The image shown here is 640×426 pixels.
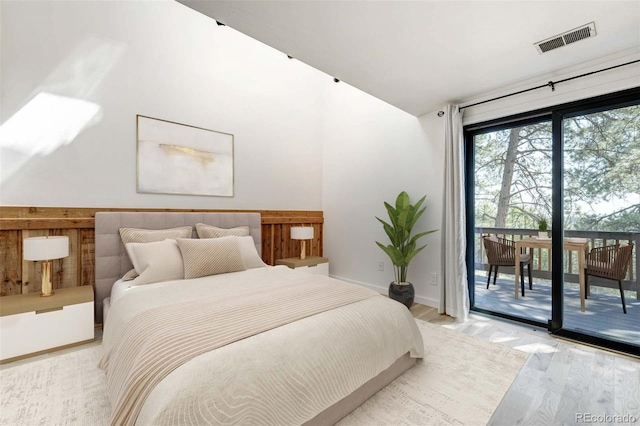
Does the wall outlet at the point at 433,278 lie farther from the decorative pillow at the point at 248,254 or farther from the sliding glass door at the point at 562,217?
the decorative pillow at the point at 248,254

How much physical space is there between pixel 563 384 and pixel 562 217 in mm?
1460

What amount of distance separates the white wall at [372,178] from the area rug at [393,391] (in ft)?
4.47

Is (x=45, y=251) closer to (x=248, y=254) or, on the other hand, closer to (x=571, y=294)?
(x=248, y=254)

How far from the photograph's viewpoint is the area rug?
1560 millimetres

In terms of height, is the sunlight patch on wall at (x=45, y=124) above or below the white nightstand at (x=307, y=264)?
above

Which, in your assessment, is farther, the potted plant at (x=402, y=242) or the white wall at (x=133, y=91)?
the potted plant at (x=402, y=242)

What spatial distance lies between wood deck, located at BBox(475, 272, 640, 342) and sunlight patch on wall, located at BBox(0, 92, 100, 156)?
4450 mm

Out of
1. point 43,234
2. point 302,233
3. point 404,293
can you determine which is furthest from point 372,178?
point 43,234

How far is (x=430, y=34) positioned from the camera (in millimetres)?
2037

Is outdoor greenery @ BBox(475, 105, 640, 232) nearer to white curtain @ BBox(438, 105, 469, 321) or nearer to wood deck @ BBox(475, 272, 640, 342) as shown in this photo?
white curtain @ BBox(438, 105, 469, 321)

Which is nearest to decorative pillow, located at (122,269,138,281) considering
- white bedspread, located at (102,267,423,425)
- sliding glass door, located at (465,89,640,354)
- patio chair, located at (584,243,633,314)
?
white bedspread, located at (102,267,423,425)

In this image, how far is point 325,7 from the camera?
178 centimetres

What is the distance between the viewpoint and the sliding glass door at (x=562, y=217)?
2395 millimetres

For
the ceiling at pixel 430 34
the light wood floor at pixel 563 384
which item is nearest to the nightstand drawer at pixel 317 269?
the light wood floor at pixel 563 384
